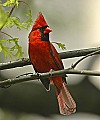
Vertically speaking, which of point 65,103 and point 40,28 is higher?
point 40,28

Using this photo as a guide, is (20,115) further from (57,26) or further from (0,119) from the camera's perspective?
(57,26)

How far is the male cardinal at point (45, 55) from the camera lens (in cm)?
72

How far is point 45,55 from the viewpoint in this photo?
771 millimetres

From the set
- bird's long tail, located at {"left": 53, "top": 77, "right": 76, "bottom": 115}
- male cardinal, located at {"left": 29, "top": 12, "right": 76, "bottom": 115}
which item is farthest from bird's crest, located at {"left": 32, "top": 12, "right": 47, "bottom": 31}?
bird's long tail, located at {"left": 53, "top": 77, "right": 76, "bottom": 115}

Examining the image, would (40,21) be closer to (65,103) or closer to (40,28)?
(40,28)

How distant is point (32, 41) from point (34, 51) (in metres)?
0.03

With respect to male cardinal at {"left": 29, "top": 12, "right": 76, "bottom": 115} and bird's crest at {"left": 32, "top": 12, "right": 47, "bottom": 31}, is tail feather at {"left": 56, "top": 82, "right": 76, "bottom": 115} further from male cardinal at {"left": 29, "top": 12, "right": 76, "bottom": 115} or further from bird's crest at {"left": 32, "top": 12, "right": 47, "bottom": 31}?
bird's crest at {"left": 32, "top": 12, "right": 47, "bottom": 31}

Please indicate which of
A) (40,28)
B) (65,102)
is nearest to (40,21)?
(40,28)

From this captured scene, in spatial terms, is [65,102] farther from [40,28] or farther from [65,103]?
[40,28]

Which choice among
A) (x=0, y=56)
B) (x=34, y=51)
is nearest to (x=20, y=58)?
(x=34, y=51)

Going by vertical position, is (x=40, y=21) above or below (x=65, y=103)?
above

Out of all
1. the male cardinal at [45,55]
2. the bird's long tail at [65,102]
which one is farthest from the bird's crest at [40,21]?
the bird's long tail at [65,102]

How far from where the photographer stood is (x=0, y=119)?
1403 millimetres

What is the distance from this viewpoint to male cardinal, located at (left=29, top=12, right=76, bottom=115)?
0.72 metres
